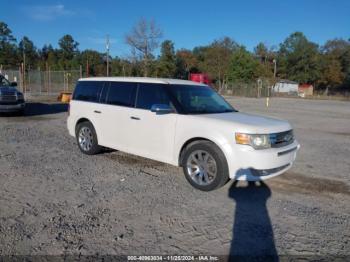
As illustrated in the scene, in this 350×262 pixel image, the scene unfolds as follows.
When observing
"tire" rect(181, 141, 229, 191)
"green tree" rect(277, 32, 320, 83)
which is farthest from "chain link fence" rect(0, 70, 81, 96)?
"green tree" rect(277, 32, 320, 83)

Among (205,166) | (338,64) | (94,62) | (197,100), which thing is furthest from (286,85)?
(205,166)

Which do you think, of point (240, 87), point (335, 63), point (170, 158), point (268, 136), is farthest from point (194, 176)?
point (335, 63)

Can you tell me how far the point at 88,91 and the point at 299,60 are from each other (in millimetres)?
85165

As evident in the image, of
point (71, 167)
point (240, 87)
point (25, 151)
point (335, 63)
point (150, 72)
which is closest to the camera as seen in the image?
point (71, 167)

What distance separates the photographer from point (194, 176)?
542 cm

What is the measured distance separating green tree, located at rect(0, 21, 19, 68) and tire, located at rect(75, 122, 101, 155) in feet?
232

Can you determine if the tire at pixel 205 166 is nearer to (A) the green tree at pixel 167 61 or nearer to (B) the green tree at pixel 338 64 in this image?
(A) the green tree at pixel 167 61

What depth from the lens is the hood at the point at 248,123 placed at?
4891 mm

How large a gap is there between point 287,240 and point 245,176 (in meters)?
A: 1.34

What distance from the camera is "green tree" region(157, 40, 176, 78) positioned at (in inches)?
2293

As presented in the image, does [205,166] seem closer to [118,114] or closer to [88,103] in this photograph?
[118,114]

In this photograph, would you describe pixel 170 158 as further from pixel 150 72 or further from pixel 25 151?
pixel 150 72

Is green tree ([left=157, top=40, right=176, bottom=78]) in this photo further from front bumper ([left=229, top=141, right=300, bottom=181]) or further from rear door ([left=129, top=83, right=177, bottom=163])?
front bumper ([left=229, top=141, right=300, bottom=181])

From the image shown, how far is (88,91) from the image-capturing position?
24.6 ft
